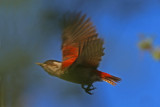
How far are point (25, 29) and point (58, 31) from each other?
0.27 metres

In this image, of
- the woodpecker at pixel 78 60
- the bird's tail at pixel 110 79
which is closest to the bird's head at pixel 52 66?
the woodpecker at pixel 78 60

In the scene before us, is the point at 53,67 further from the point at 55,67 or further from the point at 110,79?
the point at 110,79

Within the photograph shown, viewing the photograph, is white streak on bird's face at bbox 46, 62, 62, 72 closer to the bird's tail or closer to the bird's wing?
the bird's wing

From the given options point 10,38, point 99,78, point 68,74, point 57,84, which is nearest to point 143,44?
point 99,78

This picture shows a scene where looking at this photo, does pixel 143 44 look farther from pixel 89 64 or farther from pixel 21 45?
pixel 21 45

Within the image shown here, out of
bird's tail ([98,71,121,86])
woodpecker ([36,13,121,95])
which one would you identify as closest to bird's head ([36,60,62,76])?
woodpecker ([36,13,121,95])

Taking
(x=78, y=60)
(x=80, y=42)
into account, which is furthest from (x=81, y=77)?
(x=80, y=42)

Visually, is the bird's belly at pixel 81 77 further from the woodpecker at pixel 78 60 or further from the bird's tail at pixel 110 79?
the bird's tail at pixel 110 79

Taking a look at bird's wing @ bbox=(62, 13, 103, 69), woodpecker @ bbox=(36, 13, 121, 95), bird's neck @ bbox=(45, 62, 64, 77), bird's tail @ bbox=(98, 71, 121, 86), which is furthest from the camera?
bird's tail @ bbox=(98, 71, 121, 86)

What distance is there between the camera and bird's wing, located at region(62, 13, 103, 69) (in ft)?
5.17

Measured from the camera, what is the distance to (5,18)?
1.81 m

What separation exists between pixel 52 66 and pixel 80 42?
0.28 metres

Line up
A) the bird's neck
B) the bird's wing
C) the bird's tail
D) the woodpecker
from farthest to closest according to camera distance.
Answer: the bird's tail
the bird's neck
the woodpecker
the bird's wing

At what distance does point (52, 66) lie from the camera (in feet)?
6.32
